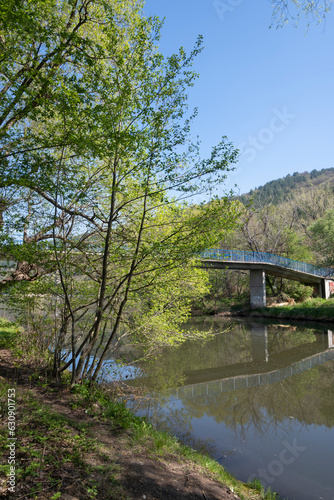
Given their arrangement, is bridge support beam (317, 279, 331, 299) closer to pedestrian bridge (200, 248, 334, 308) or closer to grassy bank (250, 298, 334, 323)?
pedestrian bridge (200, 248, 334, 308)

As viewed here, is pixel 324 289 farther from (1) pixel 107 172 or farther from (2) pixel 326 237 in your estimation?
(1) pixel 107 172

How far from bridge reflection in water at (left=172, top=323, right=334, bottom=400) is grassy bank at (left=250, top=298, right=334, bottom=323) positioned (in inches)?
327

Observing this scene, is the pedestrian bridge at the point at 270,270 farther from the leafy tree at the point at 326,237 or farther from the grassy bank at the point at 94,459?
the grassy bank at the point at 94,459

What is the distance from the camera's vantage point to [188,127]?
575 cm

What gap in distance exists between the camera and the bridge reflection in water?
920cm

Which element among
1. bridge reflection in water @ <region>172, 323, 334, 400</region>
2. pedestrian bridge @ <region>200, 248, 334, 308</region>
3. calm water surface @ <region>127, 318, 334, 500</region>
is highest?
pedestrian bridge @ <region>200, 248, 334, 308</region>

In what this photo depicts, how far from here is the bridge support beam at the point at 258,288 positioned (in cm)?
3047

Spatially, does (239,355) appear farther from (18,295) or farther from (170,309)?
(18,295)

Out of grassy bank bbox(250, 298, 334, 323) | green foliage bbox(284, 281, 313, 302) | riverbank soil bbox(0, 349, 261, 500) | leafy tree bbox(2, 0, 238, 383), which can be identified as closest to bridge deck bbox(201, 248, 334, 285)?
green foliage bbox(284, 281, 313, 302)

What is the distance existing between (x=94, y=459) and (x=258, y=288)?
29.0m

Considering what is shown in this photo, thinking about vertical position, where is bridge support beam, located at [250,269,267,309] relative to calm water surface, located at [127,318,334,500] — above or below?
above

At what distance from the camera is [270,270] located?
3027 cm

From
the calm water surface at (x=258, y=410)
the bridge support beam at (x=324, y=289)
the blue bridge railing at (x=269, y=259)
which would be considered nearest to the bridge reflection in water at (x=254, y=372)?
the calm water surface at (x=258, y=410)

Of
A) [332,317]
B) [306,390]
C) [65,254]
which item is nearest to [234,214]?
[65,254]
